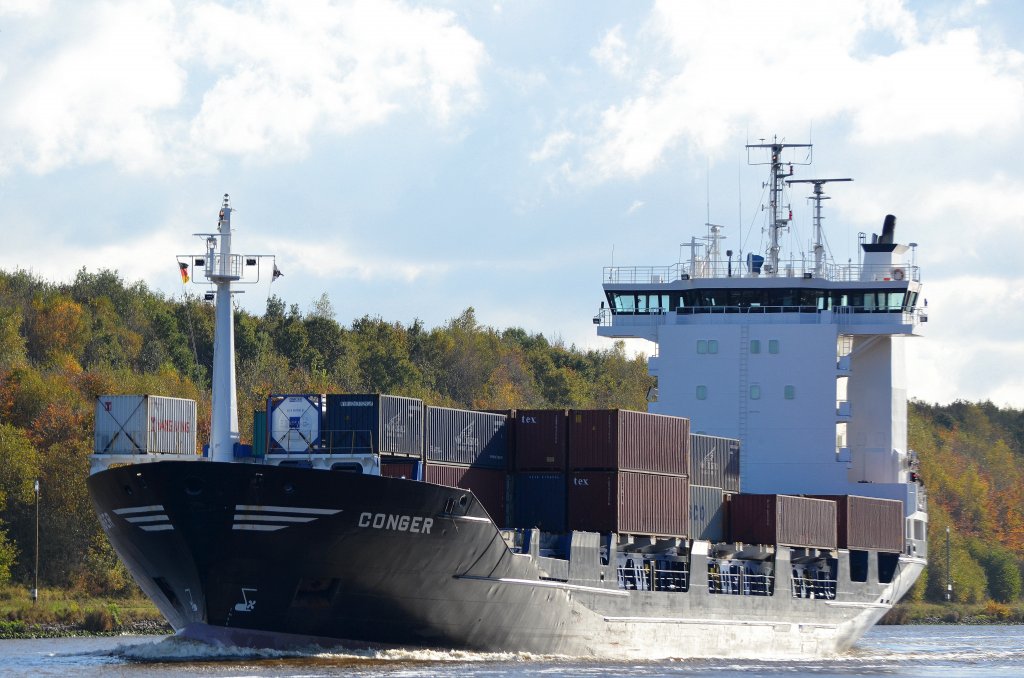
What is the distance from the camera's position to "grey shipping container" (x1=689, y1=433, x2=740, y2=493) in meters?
44.6

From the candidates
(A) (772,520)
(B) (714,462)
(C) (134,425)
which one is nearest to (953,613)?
(A) (772,520)

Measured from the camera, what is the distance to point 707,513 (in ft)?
147

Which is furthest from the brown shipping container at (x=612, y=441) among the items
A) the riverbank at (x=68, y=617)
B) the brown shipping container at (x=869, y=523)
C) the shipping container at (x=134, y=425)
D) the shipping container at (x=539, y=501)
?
the riverbank at (x=68, y=617)

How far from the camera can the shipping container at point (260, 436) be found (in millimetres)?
38094

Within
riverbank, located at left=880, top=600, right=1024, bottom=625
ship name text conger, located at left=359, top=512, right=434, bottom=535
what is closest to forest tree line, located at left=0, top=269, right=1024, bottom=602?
riverbank, located at left=880, top=600, right=1024, bottom=625

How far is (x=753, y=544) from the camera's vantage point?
45938 millimetres

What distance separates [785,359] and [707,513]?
971 cm

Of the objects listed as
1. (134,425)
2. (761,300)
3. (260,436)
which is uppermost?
(761,300)

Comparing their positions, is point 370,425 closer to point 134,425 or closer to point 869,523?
point 134,425

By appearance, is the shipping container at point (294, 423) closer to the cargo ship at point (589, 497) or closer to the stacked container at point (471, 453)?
the cargo ship at point (589, 497)

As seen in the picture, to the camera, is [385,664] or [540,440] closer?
[385,664]

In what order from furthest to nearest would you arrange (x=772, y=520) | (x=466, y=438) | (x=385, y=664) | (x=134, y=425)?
(x=772, y=520)
(x=466, y=438)
(x=134, y=425)
(x=385, y=664)

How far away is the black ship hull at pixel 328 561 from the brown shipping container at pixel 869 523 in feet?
43.0

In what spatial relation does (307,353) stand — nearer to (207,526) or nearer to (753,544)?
(753,544)
